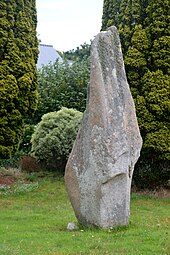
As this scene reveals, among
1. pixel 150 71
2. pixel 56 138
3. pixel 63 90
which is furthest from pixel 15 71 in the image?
pixel 63 90

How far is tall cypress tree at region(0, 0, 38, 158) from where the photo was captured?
Answer: 47.7 feet

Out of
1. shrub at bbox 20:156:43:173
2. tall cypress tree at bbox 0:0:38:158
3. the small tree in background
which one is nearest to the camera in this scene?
tall cypress tree at bbox 0:0:38:158

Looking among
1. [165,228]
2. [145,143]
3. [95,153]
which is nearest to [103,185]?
[95,153]

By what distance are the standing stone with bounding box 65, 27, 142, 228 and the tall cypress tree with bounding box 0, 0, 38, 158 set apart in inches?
250

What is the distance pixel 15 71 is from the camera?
49.0 ft

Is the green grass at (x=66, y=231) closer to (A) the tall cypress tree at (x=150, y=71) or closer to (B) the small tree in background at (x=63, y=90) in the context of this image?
(A) the tall cypress tree at (x=150, y=71)

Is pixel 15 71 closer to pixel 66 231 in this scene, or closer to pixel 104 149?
pixel 104 149

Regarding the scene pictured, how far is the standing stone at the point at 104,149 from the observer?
818 centimetres

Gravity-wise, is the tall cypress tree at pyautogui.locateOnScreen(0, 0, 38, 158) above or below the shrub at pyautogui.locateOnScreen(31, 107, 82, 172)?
above

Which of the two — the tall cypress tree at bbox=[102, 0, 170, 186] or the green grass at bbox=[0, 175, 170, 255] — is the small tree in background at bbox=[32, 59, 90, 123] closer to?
the tall cypress tree at bbox=[102, 0, 170, 186]

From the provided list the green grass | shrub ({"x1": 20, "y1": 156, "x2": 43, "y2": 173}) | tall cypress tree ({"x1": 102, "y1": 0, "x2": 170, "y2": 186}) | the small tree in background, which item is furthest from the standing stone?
the small tree in background

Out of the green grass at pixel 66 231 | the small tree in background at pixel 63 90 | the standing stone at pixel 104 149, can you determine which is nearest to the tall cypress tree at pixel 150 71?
the green grass at pixel 66 231

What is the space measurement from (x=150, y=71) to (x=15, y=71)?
4292 mm

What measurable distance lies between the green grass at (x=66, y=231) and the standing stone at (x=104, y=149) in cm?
40
